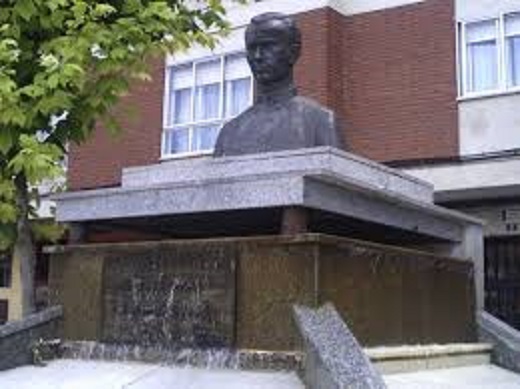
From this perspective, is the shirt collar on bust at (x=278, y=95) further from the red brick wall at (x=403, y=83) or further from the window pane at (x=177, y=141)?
the window pane at (x=177, y=141)

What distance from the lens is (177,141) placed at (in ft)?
62.9

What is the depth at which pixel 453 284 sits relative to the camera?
6.40 metres

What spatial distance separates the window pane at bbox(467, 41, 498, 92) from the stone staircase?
10.1m

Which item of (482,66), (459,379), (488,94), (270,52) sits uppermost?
(482,66)

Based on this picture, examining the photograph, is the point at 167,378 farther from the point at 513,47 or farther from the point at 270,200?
the point at 513,47

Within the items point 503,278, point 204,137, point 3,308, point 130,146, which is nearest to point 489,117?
point 503,278

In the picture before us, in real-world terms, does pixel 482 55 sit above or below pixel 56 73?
above

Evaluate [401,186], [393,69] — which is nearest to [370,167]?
[401,186]

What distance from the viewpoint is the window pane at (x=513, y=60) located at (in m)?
15.7

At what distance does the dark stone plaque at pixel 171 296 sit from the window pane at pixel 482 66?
11.5m

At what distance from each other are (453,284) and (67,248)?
2560mm

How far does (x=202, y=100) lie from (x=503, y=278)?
680 cm

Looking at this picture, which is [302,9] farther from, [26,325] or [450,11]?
[26,325]

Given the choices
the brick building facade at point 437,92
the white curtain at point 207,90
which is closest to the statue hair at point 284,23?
the brick building facade at point 437,92
